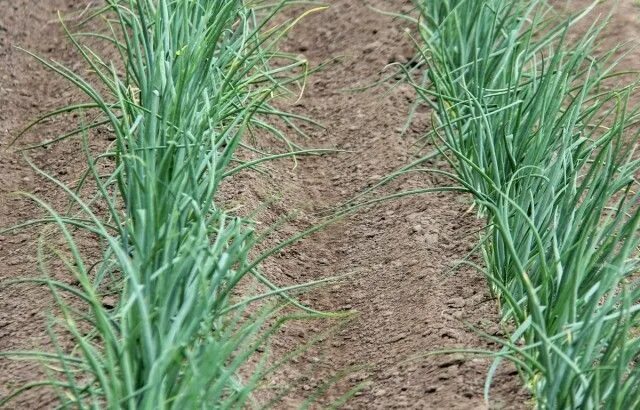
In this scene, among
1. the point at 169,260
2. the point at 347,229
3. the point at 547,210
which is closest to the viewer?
the point at 169,260

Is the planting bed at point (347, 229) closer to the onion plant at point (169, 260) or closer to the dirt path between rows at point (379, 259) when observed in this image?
the dirt path between rows at point (379, 259)

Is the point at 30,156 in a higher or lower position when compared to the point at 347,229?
higher

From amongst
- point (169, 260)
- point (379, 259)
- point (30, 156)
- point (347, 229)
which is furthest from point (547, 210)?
point (30, 156)

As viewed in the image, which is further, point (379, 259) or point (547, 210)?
point (379, 259)

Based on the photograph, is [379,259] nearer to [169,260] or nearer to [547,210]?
[547,210]

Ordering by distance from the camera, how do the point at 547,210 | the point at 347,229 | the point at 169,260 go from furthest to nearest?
the point at 347,229 < the point at 547,210 < the point at 169,260

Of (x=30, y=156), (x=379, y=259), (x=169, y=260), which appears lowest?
(x=379, y=259)

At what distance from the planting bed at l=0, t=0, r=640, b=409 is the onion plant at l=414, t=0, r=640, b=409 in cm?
14

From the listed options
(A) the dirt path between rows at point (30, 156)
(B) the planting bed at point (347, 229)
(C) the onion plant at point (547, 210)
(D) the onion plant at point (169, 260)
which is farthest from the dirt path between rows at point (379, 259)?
(A) the dirt path between rows at point (30, 156)

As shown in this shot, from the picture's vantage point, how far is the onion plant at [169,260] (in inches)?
86.1

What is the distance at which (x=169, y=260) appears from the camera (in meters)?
2.49

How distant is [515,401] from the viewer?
2.60 meters

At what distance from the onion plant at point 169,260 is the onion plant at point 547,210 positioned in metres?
0.60

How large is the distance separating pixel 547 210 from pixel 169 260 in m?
1.04
